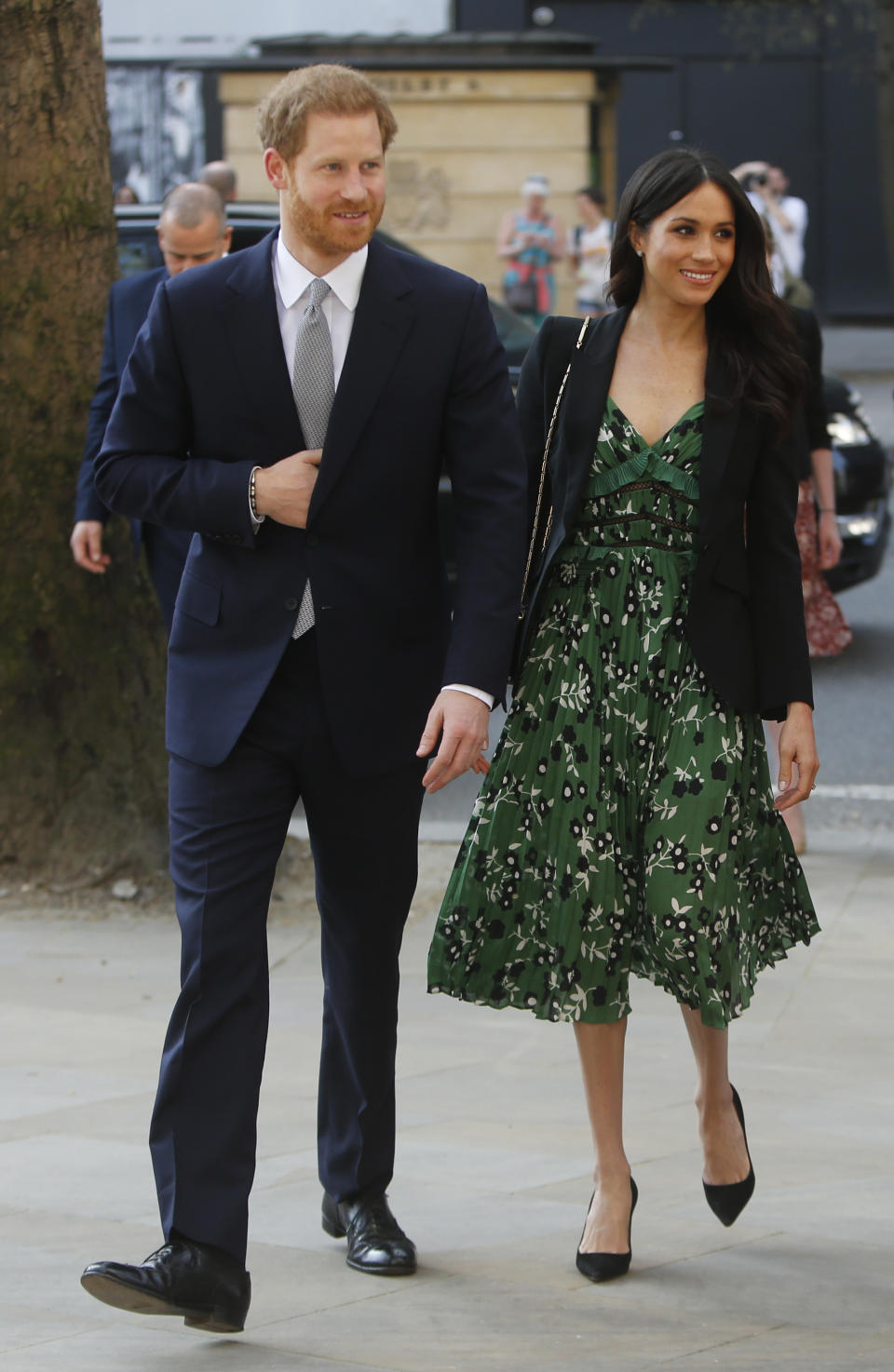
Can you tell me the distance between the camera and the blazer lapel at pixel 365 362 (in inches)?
142

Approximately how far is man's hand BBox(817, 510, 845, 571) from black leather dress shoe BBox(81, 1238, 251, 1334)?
13.3 feet

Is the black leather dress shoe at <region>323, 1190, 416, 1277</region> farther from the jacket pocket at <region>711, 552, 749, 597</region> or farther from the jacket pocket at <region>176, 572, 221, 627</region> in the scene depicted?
the jacket pocket at <region>711, 552, 749, 597</region>

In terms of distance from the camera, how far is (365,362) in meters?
3.62

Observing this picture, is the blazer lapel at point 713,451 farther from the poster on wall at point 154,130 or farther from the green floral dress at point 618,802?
the poster on wall at point 154,130

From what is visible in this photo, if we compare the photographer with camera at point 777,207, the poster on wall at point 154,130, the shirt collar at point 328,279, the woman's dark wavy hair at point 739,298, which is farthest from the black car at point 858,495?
the poster on wall at point 154,130

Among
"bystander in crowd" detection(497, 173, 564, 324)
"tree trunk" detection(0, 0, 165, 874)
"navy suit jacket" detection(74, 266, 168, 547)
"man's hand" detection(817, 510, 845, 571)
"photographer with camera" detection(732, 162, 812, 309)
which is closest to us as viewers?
"navy suit jacket" detection(74, 266, 168, 547)

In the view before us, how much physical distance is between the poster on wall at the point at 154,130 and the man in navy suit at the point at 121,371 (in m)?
18.7

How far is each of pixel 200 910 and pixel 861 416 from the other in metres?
8.22

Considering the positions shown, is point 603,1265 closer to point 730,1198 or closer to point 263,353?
point 730,1198

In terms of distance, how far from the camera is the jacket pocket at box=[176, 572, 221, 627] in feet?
12.0

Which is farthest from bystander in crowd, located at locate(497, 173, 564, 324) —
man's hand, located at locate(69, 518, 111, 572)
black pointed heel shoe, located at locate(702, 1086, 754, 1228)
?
black pointed heel shoe, located at locate(702, 1086, 754, 1228)

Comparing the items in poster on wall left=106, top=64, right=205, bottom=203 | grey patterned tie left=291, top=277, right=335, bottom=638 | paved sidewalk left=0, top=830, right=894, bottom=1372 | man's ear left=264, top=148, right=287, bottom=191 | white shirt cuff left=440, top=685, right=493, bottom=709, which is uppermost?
poster on wall left=106, top=64, right=205, bottom=203

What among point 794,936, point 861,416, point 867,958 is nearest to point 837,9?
point 861,416

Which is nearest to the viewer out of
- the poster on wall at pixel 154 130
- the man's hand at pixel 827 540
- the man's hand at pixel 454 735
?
the man's hand at pixel 454 735
